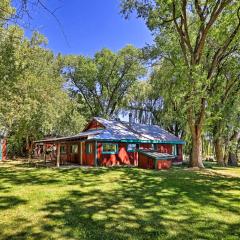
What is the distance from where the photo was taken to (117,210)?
25.1 ft

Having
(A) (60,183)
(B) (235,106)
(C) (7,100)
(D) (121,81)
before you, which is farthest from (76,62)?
(A) (60,183)

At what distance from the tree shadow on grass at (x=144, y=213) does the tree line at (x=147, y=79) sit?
457 cm

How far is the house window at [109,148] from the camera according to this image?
866 inches

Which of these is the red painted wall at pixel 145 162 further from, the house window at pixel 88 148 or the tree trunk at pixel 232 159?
the tree trunk at pixel 232 159

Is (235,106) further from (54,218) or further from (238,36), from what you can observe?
(54,218)

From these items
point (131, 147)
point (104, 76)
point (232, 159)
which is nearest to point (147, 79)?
point (104, 76)

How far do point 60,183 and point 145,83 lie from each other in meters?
Answer: 35.1

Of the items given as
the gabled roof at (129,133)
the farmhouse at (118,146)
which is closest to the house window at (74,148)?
the farmhouse at (118,146)

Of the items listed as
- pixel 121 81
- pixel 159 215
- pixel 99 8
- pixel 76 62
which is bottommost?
pixel 159 215

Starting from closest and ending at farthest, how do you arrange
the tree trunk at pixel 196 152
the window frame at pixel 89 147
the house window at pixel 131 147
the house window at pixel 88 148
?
1. the tree trunk at pixel 196 152
2. the window frame at pixel 89 147
3. the house window at pixel 88 148
4. the house window at pixel 131 147

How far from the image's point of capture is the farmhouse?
2047cm

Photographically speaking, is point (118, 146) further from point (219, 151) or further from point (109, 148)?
point (219, 151)

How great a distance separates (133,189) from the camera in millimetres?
10789

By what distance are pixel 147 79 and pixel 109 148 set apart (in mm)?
25417
